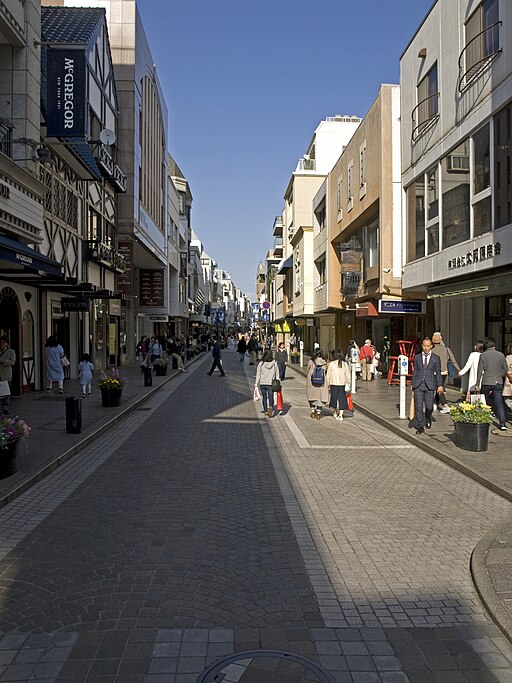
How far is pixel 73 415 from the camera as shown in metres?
11.6

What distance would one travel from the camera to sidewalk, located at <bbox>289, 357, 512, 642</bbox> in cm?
454

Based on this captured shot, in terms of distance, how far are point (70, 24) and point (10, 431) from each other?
19603 mm

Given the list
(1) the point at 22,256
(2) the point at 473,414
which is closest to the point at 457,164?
(2) the point at 473,414

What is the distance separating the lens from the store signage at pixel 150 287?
4016cm

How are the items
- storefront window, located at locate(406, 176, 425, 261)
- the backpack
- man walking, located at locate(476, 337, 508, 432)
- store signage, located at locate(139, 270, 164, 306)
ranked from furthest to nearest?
store signage, located at locate(139, 270, 164, 306) → storefront window, located at locate(406, 176, 425, 261) → the backpack → man walking, located at locate(476, 337, 508, 432)

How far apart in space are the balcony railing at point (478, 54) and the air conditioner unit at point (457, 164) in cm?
166

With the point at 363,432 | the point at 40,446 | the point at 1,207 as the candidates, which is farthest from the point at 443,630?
the point at 1,207

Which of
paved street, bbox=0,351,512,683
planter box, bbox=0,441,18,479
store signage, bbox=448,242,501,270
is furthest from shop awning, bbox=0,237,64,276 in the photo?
store signage, bbox=448,242,501,270

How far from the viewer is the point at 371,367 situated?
81.8 ft

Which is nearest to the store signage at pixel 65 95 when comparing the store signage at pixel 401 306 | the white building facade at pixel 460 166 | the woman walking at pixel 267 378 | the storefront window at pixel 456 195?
the woman walking at pixel 267 378

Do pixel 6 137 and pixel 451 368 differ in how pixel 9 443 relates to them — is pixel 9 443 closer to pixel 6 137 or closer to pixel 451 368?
pixel 6 137

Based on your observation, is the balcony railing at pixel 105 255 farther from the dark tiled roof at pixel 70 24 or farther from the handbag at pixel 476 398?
the handbag at pixel 476 398

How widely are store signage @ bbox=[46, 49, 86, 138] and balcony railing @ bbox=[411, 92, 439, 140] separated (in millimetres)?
9934

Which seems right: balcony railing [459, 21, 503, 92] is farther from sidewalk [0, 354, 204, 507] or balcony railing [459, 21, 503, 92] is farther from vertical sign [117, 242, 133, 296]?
vertical sign [117, 242, 133, 296]
